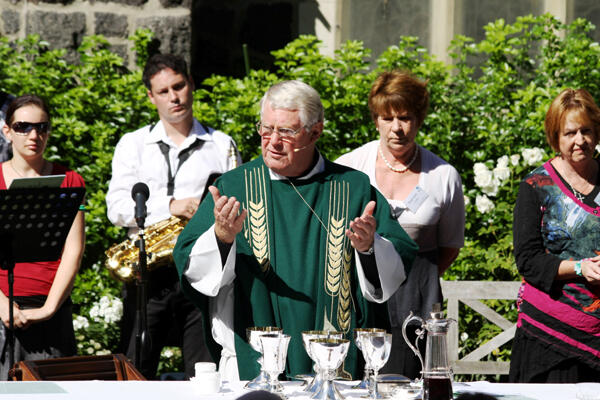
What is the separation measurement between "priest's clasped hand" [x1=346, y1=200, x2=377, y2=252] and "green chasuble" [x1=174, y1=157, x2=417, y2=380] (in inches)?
6.9

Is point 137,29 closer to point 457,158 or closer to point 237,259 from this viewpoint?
point 457,158

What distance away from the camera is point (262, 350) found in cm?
358

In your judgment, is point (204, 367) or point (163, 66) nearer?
point (204, 367)

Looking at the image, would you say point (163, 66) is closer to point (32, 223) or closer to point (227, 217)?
point (32, 223)

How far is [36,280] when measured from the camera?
561cm

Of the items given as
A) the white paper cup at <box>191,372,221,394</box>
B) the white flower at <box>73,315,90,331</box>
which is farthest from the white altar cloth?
the white flower at <box>73,315,90,331</box>

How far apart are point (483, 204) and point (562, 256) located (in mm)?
2206

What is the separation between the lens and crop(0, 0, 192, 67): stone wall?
779cm

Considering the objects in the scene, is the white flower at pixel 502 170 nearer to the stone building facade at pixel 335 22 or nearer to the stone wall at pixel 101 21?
the stone building facade at pixel 335 22

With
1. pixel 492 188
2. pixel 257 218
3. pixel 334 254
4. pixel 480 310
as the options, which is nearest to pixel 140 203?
pixel 257 218

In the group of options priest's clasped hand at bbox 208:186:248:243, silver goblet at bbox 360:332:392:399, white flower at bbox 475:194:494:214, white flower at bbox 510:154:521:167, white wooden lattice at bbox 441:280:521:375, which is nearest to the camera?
silver goblet at bbox 360:332:392:399

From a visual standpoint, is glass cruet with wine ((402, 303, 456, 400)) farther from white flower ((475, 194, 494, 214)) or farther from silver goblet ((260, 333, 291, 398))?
white flower ((475, 194, 494, 214))

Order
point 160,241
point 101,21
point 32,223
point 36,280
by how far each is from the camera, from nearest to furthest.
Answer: point 32,223, point 36,280, point 160,241, point 101,21

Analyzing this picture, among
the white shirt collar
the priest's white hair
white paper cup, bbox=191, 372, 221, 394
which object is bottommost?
white paper cup, bbox=191, 372, 221, 394
